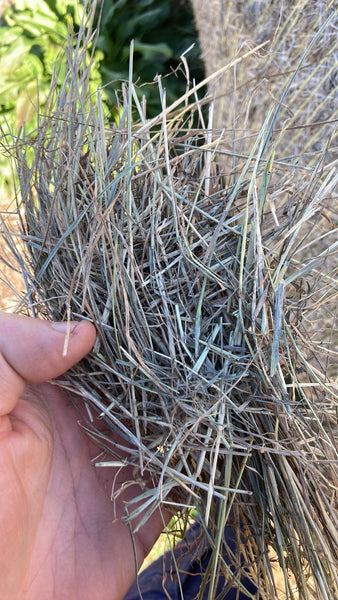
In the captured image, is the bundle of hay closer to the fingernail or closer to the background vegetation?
the fingernail

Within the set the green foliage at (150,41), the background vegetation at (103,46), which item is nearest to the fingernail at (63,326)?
the background vegetation at (103,46)

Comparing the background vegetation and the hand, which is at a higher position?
the background vegetation

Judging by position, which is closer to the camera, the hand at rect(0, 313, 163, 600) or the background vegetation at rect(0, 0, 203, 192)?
the hand at rect(0, 313, 163, 600)

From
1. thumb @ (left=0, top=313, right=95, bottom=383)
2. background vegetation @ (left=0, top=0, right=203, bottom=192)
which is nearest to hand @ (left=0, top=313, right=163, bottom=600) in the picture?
thumb @ (left=0, top=313, right=95, bottom=383)

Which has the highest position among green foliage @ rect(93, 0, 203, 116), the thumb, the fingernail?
green foliage @ rect(93, 0, 203, 116)

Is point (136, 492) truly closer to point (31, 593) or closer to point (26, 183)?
point (31, 593)

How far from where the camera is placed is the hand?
565mm

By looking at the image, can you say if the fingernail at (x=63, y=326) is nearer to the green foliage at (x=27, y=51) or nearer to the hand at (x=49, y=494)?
the hand at (x=49, y=494)

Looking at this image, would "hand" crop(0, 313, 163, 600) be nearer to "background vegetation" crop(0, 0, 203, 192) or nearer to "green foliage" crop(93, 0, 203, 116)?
"background vegetation" crop(0, 0, 203, 192)

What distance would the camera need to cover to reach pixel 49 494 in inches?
24.9

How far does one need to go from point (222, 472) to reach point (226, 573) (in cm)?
13

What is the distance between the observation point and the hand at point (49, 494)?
565mm

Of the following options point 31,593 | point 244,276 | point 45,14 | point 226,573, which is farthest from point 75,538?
point 45,14

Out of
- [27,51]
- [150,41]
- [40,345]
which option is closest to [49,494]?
[40,345]
